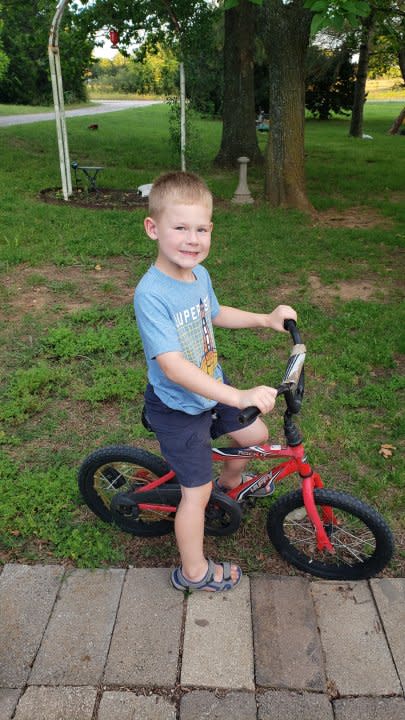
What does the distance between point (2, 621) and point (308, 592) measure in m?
1.23

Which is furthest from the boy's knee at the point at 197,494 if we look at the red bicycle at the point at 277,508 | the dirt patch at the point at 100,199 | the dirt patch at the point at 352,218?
the dirt patch at the point at 100,199

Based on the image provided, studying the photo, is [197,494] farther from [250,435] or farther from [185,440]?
[250,435]

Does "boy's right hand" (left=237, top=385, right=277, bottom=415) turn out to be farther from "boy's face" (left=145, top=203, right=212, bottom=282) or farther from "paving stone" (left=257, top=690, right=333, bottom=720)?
"paving stone" (left=257, top=690, right=333, bottom=720)

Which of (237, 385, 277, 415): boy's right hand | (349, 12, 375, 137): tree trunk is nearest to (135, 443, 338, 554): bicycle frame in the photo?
(237, 385, 277, 415): boy's right hand

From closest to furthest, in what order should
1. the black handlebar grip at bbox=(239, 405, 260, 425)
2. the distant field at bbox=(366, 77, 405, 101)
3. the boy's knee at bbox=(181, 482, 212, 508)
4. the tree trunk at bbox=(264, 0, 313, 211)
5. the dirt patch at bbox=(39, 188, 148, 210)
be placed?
the black handlebar grip at bbox=(239, 405, 260, 425), the boy's knee at bbox=(181, 482, 212, 508), the tree trunk at bbox=(264, 0, 313, 211), the dirt patch at bbox=(39, 188, 148, 210), the distant field at bbox=(366, 77, 405, 101)

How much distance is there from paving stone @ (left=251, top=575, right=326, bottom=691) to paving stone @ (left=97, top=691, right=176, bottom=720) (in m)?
0.34

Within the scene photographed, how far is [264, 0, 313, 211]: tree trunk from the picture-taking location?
7500mm

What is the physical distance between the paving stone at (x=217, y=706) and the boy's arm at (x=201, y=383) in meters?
1.00

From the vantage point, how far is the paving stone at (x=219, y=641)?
2010 millimetres

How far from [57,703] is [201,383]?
1.18 m

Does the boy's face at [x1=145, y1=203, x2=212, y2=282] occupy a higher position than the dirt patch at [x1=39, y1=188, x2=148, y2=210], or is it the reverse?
the boy's face at [x1=145, y1=203, x2=212, y2=282]

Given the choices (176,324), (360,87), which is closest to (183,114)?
(176,324)

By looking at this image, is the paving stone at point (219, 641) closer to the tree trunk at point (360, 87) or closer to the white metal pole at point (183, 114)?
the white metal pole at point (183, 114)

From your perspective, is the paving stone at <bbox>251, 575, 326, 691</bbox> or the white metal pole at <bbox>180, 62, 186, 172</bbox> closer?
the paving stone at <bbox>251, 575, 326, 691</bbox>
